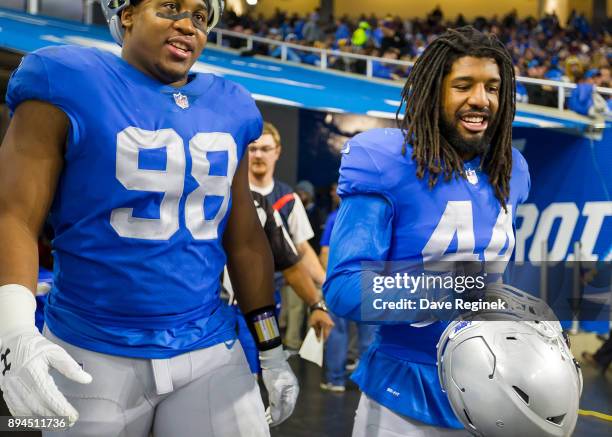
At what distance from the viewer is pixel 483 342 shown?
5.95 feet

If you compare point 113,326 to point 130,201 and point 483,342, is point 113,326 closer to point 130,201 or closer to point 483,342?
point 130,201

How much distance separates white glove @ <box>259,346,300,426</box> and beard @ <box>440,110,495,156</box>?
731 millimetres

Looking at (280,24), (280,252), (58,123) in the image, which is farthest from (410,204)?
(280,24)

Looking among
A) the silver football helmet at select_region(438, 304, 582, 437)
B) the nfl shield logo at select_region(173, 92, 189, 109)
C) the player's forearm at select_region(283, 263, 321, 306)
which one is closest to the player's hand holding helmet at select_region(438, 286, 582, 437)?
the silver football helmet at select_region(438, 304, 582, 437)

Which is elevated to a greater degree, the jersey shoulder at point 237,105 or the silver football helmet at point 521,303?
the jersey shoulder at point 237,105

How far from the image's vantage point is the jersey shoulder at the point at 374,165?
2.05 metres

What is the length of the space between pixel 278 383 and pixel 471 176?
30.1 inches

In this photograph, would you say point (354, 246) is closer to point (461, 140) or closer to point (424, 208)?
point (424, 208)

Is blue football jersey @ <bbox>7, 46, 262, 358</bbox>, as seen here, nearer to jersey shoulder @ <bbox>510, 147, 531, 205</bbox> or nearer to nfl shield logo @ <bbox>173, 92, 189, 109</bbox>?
nfl shield logo @ <bbox>173, 92, 189, 109</bbox>

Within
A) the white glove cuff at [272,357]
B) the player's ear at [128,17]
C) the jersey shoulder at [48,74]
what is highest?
the player's ear at [128,17]

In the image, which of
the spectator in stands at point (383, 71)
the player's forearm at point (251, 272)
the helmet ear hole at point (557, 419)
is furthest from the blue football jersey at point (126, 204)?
the spectator in stands at point (383, 71)

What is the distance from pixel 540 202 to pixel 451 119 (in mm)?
5962

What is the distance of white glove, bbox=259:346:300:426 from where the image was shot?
205 centimetres

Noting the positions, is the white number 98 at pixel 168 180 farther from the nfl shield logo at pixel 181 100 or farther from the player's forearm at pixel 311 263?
the player's forearm at pixel 311 263
